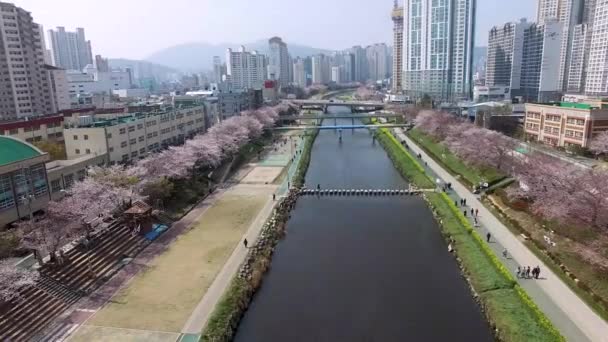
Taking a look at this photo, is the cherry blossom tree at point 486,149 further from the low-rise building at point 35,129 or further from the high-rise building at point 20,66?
the high-rise building at point 20,66

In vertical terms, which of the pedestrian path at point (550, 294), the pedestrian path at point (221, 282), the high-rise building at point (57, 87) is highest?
the high-rise building at point (57, 87)

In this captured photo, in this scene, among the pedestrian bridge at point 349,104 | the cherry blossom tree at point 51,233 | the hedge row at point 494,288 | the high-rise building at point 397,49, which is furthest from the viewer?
the high-rise building at point 397,49

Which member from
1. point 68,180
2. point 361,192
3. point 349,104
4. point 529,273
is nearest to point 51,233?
point 68,180

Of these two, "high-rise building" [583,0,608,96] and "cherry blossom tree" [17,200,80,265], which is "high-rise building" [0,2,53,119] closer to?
"cherry blossom tree" [17,200,80,265]

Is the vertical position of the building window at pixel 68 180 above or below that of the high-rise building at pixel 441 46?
below

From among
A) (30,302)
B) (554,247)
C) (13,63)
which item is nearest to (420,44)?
(13,63)

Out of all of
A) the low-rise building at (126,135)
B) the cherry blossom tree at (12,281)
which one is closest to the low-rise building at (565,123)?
the low-rise building at (126,135)

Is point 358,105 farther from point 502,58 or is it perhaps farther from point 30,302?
point 30,302
